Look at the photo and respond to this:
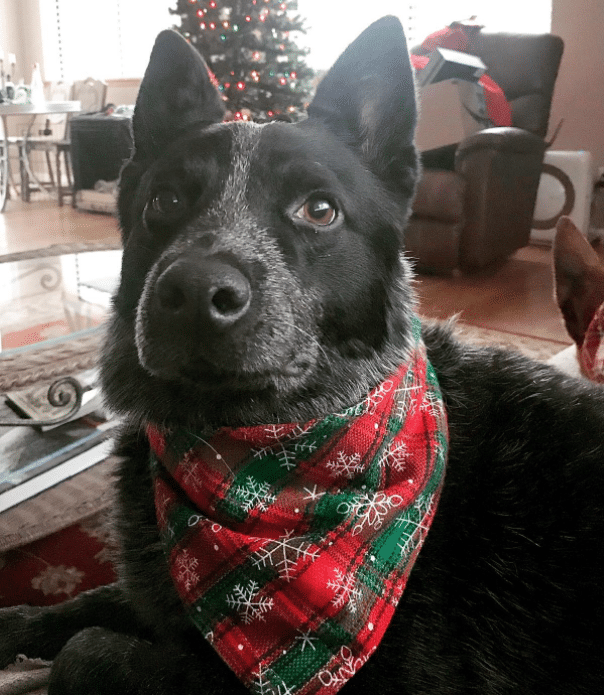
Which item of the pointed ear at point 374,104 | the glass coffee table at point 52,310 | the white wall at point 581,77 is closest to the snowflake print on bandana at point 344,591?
the pointed ear at point 374,104

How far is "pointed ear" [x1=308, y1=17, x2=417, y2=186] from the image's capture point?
0.86 meters

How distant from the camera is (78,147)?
604cm

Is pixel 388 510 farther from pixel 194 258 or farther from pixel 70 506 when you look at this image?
pixel 70 506

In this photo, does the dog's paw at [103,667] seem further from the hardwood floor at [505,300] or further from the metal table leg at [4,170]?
the metal table leg at [4,170]

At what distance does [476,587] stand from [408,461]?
183 millimetres

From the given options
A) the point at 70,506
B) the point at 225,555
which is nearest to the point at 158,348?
the point at 225,555

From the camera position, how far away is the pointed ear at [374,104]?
86 cm

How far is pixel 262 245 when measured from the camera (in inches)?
29.7

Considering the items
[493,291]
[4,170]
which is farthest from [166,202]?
[4,170]

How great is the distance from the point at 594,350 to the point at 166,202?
1028 millimetres

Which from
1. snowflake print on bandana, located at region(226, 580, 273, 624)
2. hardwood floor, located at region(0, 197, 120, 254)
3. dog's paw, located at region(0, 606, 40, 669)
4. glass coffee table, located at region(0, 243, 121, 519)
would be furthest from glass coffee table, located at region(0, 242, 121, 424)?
hardwood floor, located at region(0, 197, 120, 254)

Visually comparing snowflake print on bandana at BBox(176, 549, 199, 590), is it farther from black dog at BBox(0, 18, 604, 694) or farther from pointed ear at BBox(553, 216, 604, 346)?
pointed ear at BBox(553, 216, 604, 346)

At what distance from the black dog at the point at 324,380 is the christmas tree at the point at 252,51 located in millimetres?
2500

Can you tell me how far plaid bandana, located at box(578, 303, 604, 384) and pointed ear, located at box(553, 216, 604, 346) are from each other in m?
0.09
